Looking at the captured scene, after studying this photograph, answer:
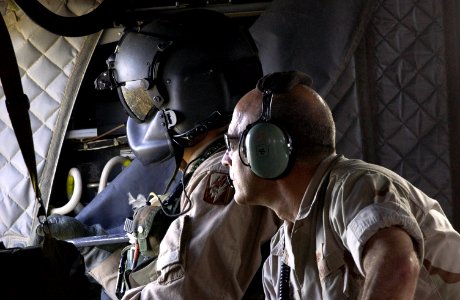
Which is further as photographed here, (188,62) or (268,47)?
(268,47)

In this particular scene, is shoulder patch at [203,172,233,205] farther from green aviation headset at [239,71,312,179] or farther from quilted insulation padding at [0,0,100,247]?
quilted insulation padding at [0,0,100,247]

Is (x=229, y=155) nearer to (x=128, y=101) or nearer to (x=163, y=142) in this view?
(x=163, y=142)

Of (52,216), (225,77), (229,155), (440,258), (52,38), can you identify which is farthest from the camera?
(52,38)

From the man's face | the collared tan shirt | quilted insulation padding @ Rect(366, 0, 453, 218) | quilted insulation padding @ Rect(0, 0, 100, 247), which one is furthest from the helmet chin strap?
quilted insulation padding @ Rect(0, 0, 100, 247)

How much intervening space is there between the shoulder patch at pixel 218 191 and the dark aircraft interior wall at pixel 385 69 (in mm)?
877

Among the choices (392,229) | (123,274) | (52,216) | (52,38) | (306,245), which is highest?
(392,229)

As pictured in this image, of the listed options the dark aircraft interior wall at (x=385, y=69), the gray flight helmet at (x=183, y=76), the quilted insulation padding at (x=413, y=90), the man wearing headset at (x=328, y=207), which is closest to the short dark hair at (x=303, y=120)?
the man wearing headset at (x=328, y=207)

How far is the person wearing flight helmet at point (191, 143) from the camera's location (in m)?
1.67

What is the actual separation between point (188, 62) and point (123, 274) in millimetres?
589

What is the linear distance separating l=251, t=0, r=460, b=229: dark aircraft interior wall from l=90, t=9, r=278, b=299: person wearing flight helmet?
0.53 m

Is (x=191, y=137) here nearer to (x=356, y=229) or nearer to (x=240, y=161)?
(x=240, y=161)

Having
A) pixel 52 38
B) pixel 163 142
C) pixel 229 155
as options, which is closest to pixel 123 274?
pixel 163 142

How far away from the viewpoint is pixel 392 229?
44.3 inches

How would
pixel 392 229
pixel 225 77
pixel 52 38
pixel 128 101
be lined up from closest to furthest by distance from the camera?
pixel 392 229 → pixel 225 77 → pixel 128 101 → pixel 52 38
